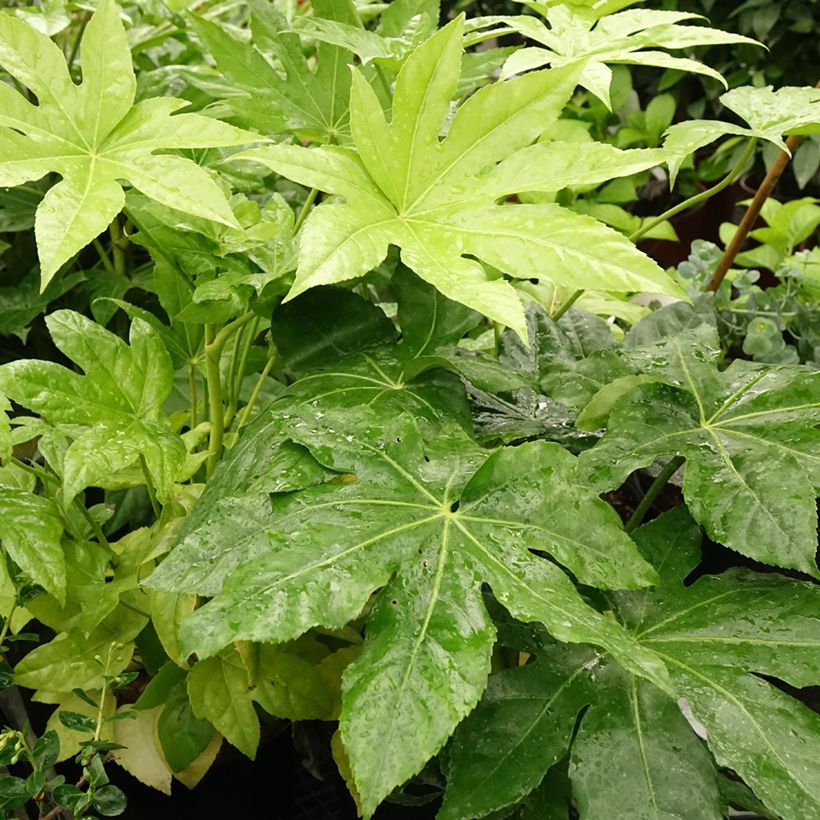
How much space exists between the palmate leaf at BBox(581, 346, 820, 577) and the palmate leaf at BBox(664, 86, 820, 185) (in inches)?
6.8

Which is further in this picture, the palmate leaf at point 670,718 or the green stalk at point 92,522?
the green stalk at point 92,522

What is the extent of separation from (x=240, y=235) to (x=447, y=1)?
9.18 ft

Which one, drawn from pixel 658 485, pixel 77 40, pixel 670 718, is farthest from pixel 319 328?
pixel 77 40

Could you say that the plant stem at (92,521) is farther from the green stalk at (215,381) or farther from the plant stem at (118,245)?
the plant stem at (118,245)

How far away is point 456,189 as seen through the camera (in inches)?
25.8

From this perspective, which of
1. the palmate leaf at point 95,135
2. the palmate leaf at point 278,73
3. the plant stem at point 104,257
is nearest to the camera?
the palmate leaf at point 95,135

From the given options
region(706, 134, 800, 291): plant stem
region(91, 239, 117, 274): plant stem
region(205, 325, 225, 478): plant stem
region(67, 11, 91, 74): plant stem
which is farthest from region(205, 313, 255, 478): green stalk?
region(67, 11, 91, 74): plant stem

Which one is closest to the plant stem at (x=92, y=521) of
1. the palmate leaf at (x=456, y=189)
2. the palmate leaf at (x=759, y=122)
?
the palmate leaf at (x=456, y=189)

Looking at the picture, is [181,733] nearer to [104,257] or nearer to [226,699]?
[226,699]

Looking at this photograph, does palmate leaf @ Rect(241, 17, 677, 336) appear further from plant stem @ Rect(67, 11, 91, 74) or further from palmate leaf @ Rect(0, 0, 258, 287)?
plant stem @ Rect(67, 11, 91, 74)

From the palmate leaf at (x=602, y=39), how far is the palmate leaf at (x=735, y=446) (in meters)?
0.25

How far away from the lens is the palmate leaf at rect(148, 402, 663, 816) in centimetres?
48

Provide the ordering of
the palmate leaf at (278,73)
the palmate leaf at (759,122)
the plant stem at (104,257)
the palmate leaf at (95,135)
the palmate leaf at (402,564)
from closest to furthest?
1. the palmate leaf at (402,564)
2. the palmate leaf at (95,135)
3. the palmate leaf at (759,122)
4. the palmate leaf at (278,73)
5. the plant stem at (104,257)

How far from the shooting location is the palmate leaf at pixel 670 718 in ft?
1.76
